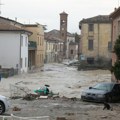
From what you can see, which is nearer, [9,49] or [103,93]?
[103,93]

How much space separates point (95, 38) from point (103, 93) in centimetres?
5269

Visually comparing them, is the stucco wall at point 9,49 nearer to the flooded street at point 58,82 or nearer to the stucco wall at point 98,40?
the flooded street at point 58,82

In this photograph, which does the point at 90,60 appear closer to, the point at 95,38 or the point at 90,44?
the point at 90,44

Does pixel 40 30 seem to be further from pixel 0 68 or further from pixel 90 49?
pixel 0 68

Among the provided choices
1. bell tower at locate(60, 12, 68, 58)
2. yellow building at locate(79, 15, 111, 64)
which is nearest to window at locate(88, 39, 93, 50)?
yellow building at locate(79, 15, 111, 64)

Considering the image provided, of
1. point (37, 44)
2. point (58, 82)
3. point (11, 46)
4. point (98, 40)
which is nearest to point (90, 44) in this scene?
point (98, 40)

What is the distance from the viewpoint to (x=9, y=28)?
58219 millimetres

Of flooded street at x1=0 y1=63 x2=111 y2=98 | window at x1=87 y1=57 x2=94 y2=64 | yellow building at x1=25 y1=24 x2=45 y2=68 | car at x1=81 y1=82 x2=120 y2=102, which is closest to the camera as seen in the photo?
car at x1=81 y1=82 x2=120 y2=102

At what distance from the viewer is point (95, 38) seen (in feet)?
258

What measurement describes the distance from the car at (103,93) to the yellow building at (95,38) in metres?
50.4

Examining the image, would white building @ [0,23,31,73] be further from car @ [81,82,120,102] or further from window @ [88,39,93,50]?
car @ [81,82,120,102]

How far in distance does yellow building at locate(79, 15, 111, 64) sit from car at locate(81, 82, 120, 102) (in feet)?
165

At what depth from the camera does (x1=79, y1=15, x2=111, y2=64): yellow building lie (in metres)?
77.8

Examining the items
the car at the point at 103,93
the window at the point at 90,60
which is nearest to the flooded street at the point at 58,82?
the car at the point at 103,93
